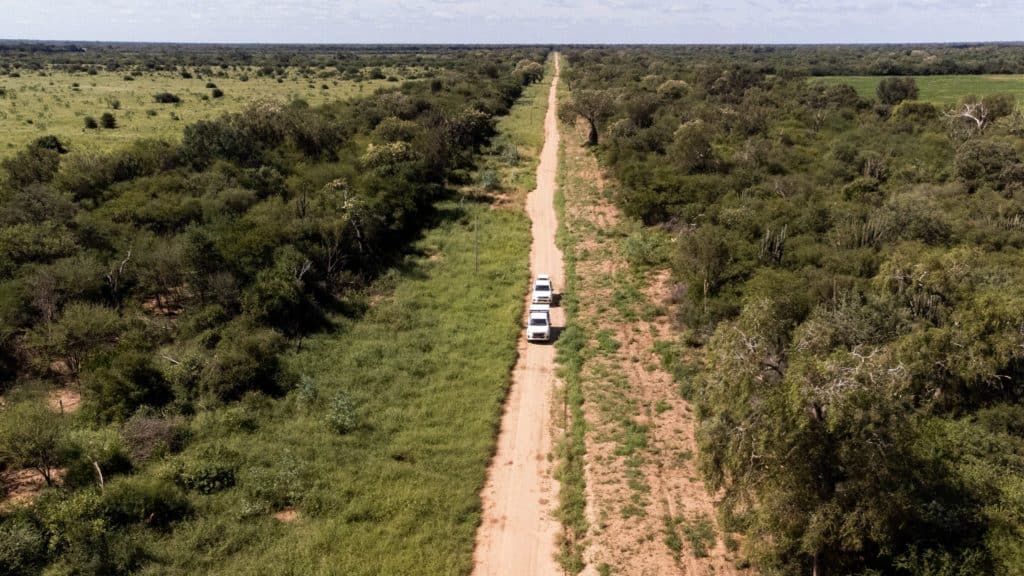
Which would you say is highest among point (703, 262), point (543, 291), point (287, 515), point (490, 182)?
point (490, 182)

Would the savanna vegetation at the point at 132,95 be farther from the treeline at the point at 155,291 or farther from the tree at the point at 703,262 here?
the tree at the point at 703,262

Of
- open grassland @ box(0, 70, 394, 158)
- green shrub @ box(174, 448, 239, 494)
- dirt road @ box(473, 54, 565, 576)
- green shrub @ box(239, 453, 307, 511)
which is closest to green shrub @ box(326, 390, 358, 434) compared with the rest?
green shrub @ box(239, 453, 307, 511)

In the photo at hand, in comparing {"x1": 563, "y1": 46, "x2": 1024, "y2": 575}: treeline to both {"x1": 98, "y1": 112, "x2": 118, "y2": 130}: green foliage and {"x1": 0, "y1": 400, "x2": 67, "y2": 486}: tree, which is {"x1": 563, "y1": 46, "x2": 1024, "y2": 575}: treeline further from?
{"x1": 98, "y1": 112, "x2": 118, "y2": 130}: green foliage

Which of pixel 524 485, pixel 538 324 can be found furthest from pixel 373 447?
pixel 538 324

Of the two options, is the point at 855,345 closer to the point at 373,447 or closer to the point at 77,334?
the point at 373,447

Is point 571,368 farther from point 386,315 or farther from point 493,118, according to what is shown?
point 493,118
